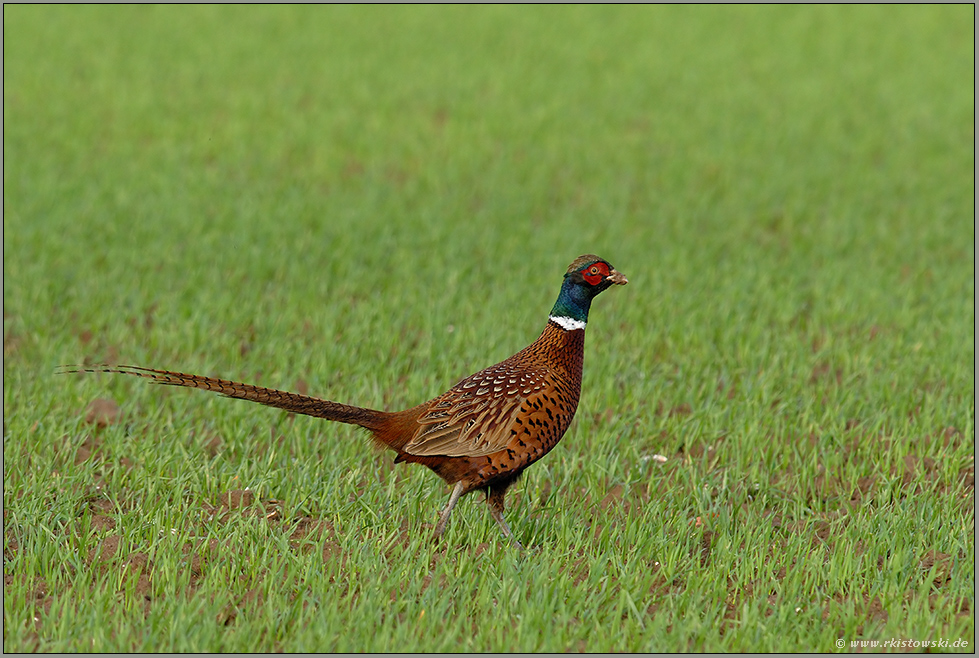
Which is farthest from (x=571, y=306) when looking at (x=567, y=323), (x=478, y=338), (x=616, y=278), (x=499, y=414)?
(x=478, y=338)

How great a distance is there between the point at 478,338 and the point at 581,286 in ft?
8.96

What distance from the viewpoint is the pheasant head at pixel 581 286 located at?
195 inches

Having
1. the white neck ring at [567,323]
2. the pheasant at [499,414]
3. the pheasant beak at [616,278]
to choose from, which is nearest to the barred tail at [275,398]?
the pheasant at [499,414]

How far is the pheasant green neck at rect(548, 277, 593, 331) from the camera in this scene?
197 inches

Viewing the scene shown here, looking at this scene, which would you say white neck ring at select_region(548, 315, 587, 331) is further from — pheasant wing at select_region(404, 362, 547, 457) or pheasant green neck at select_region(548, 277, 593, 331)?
pheasant wing at select_region(404, 362, 547, 457)

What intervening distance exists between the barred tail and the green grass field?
528 mm

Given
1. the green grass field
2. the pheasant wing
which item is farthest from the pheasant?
the green grass field

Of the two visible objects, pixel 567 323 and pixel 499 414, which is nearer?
pixel 499 414

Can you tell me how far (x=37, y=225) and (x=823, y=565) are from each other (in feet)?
25.0

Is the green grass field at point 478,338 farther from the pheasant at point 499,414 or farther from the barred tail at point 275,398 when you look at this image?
the barred tail at point 275,398

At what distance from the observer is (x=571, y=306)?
16.5 feet

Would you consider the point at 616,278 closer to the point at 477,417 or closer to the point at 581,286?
A: the point at 581,286

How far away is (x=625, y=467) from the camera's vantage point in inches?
238

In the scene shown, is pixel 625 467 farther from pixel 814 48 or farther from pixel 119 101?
pixel 814 48
